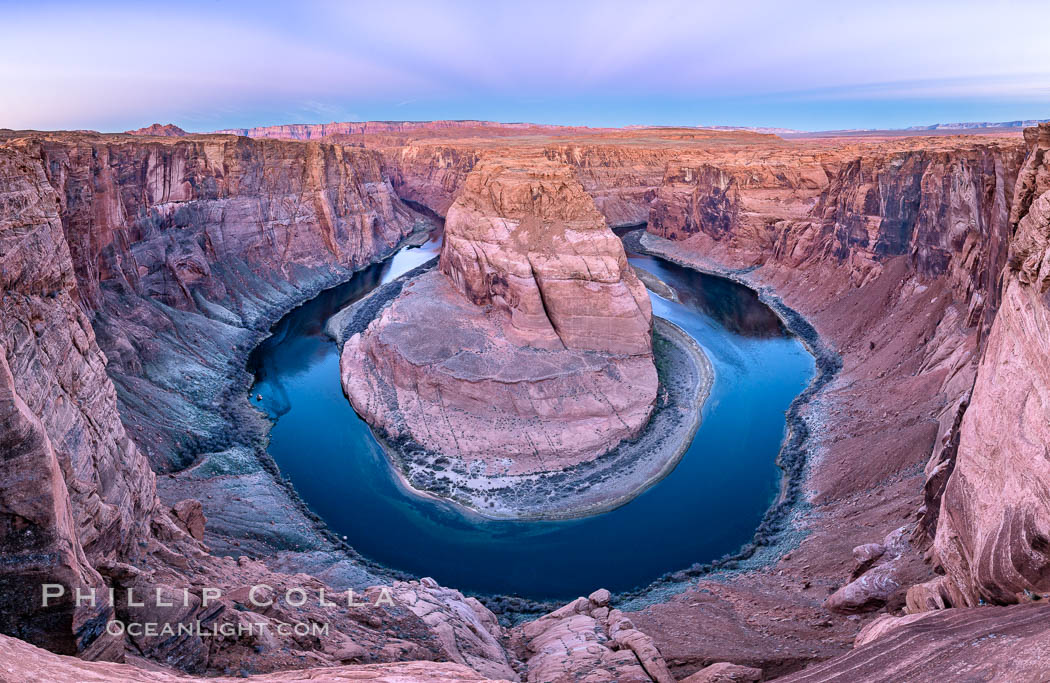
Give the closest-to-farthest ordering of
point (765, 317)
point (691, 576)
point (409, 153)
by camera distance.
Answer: point (691, 576)
point (765, 317)
point (409, 153)

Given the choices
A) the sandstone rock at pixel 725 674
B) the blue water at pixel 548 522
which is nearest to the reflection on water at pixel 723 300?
the blue water at pixel 548 522

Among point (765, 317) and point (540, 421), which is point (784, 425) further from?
point (765, 317)

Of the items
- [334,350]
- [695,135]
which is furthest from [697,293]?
[695,135]

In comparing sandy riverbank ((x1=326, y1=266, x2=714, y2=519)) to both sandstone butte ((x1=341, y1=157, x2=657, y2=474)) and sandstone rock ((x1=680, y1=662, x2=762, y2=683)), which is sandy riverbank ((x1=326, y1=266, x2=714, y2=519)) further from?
sandstone rock ((x1=680, y1=662, x2=762, y2=683))

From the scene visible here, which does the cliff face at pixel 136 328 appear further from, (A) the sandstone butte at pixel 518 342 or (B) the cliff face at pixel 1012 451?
(B) the cliff face at pixel 1012 451

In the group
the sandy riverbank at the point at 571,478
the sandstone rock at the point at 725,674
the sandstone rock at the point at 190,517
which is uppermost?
the sandstone rock at the point at 190,517

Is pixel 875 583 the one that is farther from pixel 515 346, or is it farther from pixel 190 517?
pixel 515 346

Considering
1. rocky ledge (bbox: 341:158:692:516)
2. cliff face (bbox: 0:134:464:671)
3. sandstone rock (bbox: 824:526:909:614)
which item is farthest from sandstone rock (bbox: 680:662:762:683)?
Answer: rocky ledge (bbox: 341:158:692:516)
